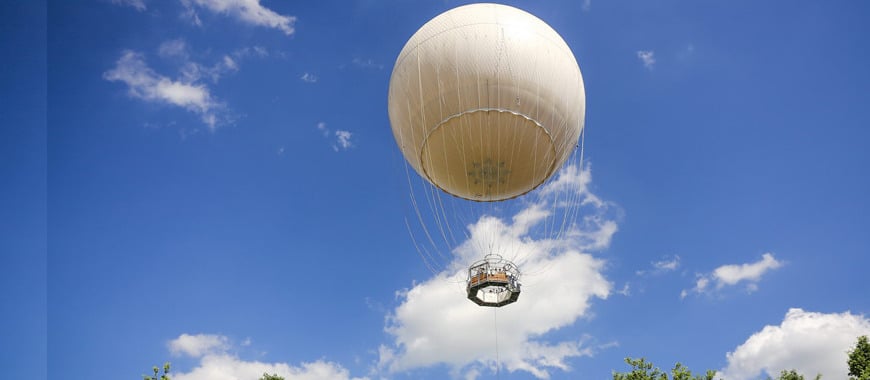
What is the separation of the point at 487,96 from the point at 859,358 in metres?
18.8

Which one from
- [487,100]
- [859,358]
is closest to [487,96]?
[487,100]

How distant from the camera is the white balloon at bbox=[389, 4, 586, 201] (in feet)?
65.8

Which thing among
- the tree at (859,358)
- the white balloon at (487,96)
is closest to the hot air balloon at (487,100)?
the white balloon at (487,96)

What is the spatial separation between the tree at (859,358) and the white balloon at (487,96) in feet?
47.8

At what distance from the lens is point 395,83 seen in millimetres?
22359

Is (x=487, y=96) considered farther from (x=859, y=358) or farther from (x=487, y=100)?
(x=859, y=358)

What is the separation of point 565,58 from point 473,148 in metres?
4.72

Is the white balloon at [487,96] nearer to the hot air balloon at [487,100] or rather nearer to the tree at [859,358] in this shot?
the hot air balloon at [487,100]

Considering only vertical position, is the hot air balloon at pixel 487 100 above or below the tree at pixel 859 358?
above

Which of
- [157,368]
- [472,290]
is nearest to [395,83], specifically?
[472,290]

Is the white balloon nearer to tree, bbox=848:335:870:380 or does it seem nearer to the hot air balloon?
the hot air balloon

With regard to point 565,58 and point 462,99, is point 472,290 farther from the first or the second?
point 565,58

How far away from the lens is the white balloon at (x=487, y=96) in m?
20.1

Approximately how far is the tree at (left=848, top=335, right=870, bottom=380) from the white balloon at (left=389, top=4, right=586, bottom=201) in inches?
573
